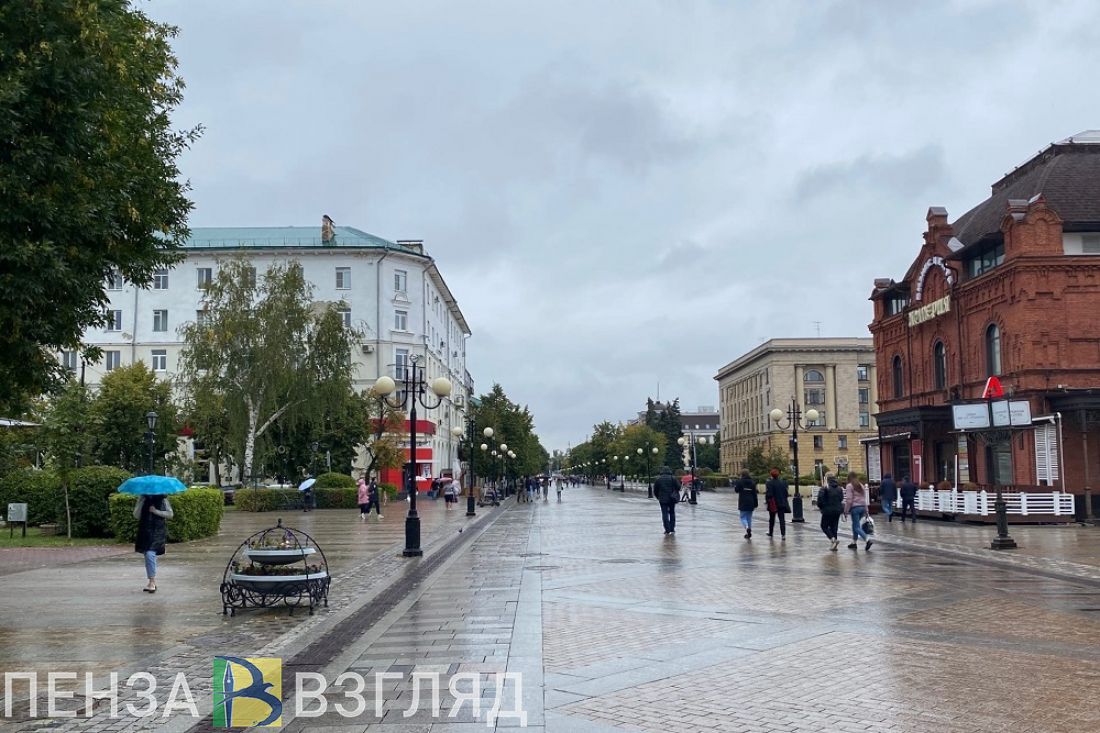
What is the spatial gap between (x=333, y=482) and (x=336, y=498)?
1242mm

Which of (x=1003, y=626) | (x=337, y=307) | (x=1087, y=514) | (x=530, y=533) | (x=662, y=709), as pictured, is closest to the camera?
(x=662, y=709)

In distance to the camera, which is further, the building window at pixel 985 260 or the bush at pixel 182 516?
the building window at pixel 985 260

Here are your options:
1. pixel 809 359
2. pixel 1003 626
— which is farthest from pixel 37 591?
pixel 809 359

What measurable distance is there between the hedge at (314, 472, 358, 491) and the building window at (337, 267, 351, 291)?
57.5 ft

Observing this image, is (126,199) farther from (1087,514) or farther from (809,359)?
(809,359)

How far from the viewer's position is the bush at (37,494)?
2503cm

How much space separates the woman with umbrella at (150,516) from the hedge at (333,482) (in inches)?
1303

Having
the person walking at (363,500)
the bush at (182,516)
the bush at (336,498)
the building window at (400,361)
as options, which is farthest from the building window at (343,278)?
the bush at (182,516)

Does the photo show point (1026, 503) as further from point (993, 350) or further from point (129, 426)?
point (129, 426)

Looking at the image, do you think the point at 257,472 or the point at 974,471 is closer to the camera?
the point at 974,471

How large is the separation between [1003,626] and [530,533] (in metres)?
17.4

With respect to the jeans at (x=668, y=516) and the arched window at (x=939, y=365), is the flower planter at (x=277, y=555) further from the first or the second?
the arched window at (x=939, y=365)

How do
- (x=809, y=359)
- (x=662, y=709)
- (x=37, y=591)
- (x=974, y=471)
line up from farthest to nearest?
1. (x=809, y=359)
2. (x=974, y=471)
3. (x=37, y=591)
4. (x=662, y=709)

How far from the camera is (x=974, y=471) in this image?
36.8m
